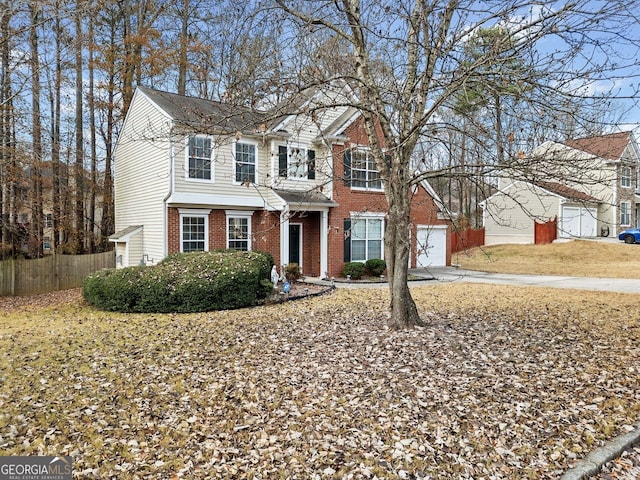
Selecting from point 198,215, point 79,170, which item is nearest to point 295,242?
point 198,215

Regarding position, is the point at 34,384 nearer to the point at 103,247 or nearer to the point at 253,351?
the point at 253,351

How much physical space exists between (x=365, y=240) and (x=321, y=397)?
1279cm

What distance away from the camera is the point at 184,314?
388 inches

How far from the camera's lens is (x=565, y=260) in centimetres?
2383

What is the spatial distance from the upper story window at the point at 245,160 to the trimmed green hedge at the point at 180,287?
455cm

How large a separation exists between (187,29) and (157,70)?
281 centimetres

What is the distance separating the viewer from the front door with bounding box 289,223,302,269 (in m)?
16.6

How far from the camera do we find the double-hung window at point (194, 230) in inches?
557

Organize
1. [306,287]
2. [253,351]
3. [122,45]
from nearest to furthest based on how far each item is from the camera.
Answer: [253,351]
[306,287]
[122,45]

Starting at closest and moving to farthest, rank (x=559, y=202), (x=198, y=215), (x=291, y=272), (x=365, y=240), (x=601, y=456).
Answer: (x=601, y=456) → (x=198, y=215) → (x=291, y=272) → (x=365, y=240) → (x=559, y=202)

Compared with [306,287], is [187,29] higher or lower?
higher

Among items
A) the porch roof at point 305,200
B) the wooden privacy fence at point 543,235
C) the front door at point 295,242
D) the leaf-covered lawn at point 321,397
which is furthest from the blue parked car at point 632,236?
the leaf-covered lawn at point 321,397

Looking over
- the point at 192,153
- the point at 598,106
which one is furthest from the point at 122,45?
the point at 598,106

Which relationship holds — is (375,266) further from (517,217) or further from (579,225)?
(579,225)
